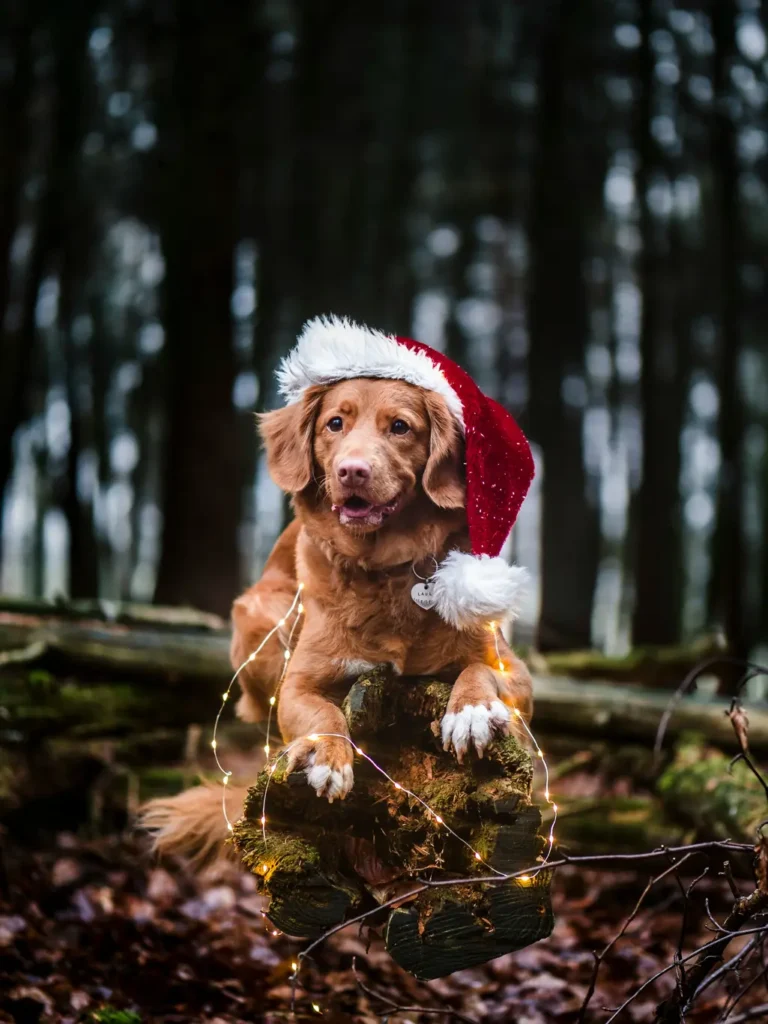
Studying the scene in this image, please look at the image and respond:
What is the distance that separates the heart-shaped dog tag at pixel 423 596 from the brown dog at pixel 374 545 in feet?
0.11

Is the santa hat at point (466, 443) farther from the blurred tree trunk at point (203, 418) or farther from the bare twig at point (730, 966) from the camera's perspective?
the blurred tree trunk at point (203, 418)

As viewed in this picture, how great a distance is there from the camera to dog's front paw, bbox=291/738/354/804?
1896 millimetres

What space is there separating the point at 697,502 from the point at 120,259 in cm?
752

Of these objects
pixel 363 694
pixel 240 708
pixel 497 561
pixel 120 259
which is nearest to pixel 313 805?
pixel 363 694

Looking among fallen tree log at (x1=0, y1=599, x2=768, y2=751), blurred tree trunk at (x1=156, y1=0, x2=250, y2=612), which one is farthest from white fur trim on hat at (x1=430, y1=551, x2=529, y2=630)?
blurred tree trunk at (x1=156, y1=0, x2=250, y2=612)

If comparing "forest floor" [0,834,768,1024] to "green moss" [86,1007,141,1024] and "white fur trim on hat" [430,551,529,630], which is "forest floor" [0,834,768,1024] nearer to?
"green moss" [86,1007,141,1024]

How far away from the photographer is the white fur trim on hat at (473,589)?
1989 millimetres

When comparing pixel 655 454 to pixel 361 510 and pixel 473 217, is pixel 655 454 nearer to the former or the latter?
pixel 473 217

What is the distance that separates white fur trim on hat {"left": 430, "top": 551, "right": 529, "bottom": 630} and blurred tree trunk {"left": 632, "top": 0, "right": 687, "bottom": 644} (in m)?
6.48

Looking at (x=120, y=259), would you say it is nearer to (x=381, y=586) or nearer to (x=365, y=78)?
(x=365, y=78)

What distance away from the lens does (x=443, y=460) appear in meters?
2.06

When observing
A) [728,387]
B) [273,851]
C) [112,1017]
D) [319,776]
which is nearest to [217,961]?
[112,1017]

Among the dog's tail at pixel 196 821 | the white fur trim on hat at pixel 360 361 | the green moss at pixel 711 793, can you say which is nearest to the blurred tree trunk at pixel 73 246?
the white fur trim on hat at pixel 360 361

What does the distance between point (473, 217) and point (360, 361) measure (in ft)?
22.8
